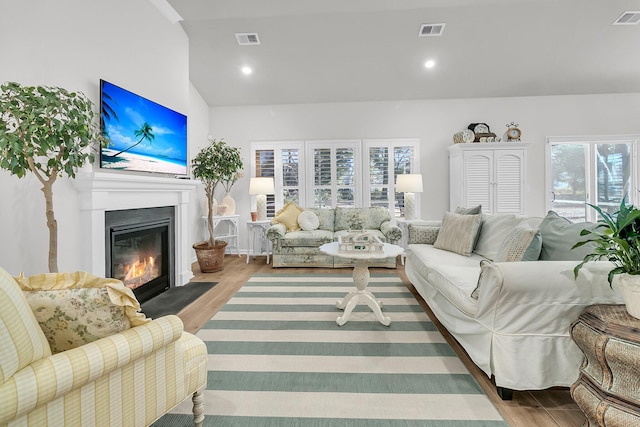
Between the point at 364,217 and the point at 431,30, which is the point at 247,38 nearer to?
the point at 431,30

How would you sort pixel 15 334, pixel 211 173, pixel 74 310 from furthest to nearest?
1. pixel 211 173
2. pixel 74 310
3. pixel 15 334

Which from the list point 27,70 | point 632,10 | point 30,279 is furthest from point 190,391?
point 632,10

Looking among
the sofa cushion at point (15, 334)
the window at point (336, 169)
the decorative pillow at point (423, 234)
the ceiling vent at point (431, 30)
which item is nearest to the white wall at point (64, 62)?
the sofa cushion at point (15, 334)

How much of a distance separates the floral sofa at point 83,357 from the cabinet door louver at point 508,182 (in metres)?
5.12

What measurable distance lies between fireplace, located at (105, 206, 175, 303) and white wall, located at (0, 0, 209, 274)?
36 cm

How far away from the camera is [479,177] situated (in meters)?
5.16

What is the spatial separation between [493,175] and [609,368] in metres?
4.24

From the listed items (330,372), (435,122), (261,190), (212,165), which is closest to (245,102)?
(261,190)

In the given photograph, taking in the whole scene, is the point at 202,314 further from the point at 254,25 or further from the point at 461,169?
the point at 461,169

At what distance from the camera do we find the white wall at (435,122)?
5457 mm

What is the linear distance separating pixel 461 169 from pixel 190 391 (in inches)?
192

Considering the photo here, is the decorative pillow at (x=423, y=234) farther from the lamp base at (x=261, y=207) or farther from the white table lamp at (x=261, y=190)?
the lamp base at (x=261, y=207)

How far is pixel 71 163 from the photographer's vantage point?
1.86m

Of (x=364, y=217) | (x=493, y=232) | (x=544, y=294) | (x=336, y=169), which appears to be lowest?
(x=544, y=294)
